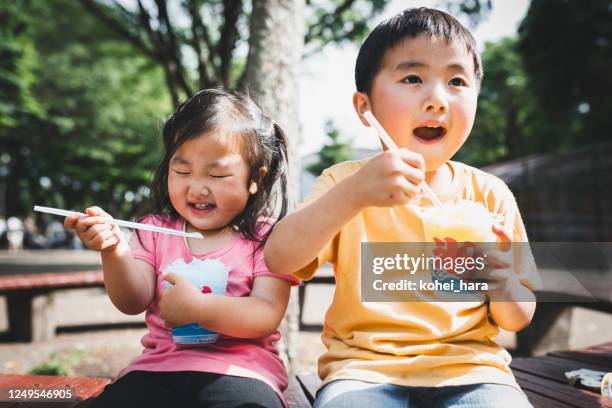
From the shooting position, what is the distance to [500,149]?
1186 inches

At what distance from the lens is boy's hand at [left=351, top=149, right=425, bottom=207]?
44.0 inches

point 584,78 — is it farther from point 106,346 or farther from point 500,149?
point 106,346

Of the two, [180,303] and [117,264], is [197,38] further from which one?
[180,303]

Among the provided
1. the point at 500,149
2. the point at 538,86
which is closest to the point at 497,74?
the point at 500,149

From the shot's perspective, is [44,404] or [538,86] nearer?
[44,404]

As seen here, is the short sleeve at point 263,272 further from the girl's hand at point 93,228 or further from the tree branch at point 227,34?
the tree branch at point 227,34

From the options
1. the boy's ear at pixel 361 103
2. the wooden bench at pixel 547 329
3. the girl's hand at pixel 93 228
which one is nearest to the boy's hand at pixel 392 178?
the boy's ear at pixel 361 103

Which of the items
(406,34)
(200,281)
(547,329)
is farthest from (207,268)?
(547,329)

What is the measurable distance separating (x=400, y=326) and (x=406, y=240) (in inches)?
9.4

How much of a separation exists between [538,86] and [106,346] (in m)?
17.7

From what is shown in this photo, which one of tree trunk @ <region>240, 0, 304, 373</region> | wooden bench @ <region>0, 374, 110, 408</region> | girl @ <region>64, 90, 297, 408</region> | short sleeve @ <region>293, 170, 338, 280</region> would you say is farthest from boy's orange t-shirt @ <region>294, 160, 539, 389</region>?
tree trunk @ <region>240, 0, 304, 373</region>

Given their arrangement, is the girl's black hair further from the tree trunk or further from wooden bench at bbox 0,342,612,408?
the tree trunk

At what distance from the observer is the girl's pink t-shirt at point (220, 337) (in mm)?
1479

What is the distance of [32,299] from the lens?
5.28 m
